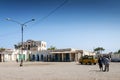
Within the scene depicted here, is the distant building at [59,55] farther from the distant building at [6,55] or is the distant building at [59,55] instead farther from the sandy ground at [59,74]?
the sandy ground at [59,74]

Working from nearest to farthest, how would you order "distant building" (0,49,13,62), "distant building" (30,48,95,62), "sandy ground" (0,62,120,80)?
"sandy ground" (0,62,120,80)
"distant building" (30,48,95,62)
"distant building" (0,49,13,62)

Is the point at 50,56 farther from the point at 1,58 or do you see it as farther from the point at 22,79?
the point at 22,79

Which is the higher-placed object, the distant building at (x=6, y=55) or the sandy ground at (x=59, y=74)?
the distant building at (x=6, y=55)

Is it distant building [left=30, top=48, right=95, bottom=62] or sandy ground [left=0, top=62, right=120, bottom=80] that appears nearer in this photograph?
sandy ground [left=0, top=62, right=120, bottom=80]

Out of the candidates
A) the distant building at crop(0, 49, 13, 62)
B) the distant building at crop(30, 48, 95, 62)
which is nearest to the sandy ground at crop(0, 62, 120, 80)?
the distant building at crop(30, 48, 95, 62)

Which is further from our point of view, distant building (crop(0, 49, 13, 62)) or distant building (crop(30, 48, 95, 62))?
distant building (crop(0, 49, 13, 62))

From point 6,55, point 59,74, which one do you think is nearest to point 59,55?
point 6,55

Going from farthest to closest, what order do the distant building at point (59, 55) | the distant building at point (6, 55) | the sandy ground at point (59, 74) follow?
the distant building at point (6, 55)
the distant building at point (59, 55)
the sandy ground at point (59, 74)

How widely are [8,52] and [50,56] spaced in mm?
13355

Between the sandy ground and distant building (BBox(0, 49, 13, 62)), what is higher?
distant building (BBox(0, 49, 13, 62))

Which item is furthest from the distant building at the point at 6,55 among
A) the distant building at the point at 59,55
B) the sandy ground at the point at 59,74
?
the sandy ground at the point at 59,74

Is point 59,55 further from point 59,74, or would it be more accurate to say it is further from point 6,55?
point 59,74

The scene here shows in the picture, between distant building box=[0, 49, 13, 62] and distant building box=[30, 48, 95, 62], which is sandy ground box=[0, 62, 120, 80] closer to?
distant building box=[30, 48, 95, 62]

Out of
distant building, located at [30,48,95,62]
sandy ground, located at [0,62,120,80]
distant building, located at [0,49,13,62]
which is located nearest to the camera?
sandy ground, located at [0,62,120,80]
